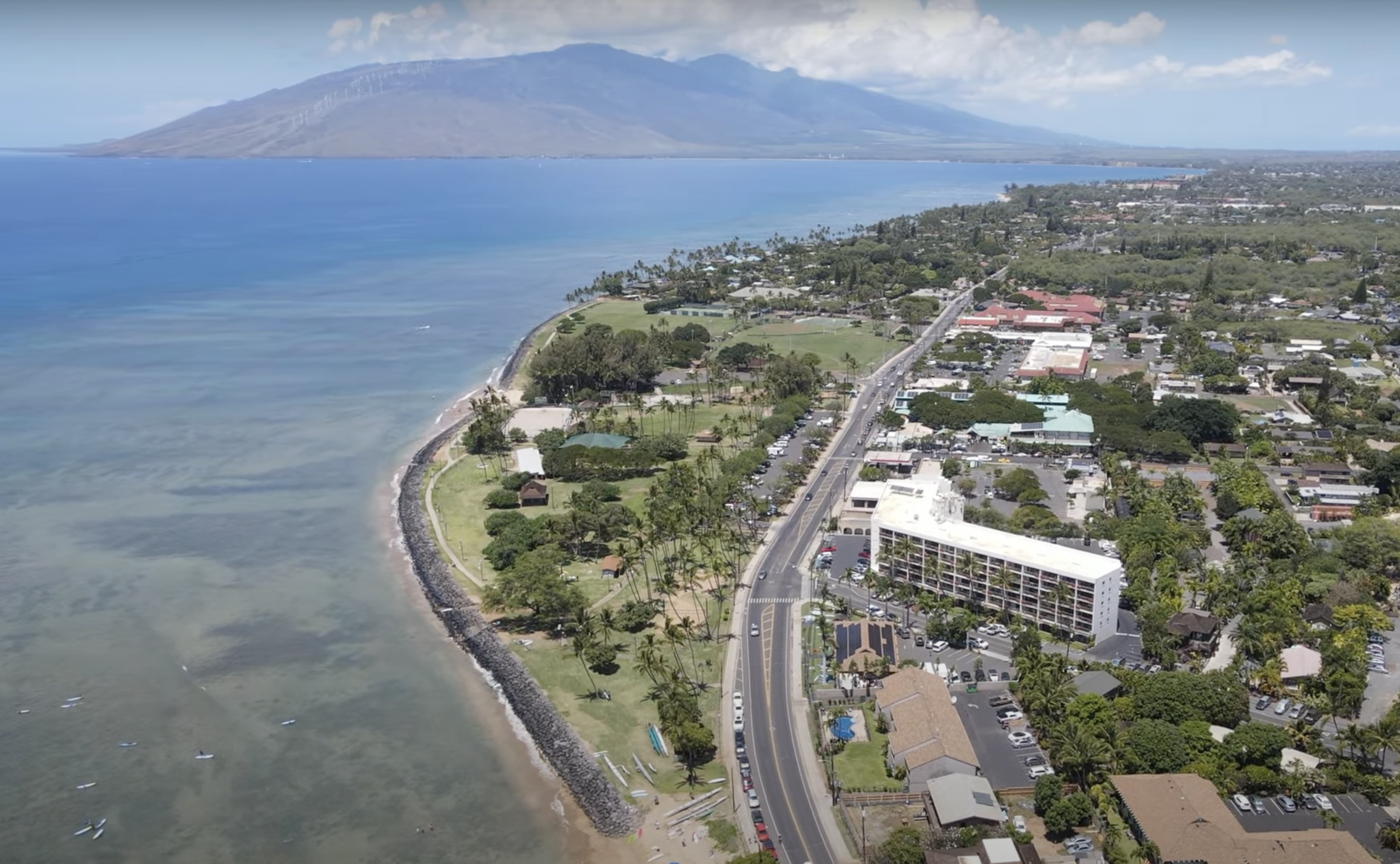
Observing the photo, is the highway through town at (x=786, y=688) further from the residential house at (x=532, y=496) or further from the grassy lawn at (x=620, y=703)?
the residential house at (x=532, y=496)

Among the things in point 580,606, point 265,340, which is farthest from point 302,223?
point 580,606

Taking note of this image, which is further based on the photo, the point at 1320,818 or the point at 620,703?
the point at 620,703

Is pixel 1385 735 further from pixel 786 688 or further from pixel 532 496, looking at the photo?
pixel 532 496

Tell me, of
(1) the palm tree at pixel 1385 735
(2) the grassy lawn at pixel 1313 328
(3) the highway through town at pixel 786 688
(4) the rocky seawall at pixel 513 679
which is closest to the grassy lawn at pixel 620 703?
(4) the rocky seawall at pixel 513 679

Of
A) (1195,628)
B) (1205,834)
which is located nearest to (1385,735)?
(1205,834)

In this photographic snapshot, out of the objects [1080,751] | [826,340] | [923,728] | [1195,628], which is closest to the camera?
[1080,751]

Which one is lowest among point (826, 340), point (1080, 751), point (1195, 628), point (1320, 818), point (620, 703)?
point (620, 703)
